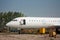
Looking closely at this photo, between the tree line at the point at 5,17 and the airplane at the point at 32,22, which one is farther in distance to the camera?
the tree line at the point at 5,17

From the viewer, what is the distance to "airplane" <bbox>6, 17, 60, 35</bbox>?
2803cm

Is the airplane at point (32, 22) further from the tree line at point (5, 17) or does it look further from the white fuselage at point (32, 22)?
the tree line at point (5, 17)

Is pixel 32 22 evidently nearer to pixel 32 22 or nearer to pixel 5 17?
pixel 32 22

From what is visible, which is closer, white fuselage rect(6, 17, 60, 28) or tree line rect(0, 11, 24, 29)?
white fuselage rect(6, 17, 60, 28)

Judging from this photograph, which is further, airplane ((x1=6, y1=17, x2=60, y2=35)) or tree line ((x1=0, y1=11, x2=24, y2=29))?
tree line ((x1=0, y1=11, x2=24, y2=29))

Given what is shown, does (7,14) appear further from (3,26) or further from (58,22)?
(58,22)

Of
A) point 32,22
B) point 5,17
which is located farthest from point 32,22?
point 5,17

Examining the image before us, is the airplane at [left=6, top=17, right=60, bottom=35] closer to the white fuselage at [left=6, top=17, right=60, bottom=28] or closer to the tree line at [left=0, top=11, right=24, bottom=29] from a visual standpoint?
the white fuselage at [left=6, top=17, right=60, bottom=28]

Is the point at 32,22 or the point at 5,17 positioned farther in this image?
the point at 5,17

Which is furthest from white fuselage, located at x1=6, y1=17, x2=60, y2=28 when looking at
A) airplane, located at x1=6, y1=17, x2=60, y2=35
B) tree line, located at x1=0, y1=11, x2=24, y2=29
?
tree line, located at x1=0, y1=11, x2=24, y2=29

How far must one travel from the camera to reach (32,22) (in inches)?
1118

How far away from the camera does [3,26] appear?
48.9 m

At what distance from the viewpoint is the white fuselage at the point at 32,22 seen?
2803 cm

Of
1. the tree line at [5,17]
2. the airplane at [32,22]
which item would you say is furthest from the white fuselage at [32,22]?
the tree line at [5,17]
